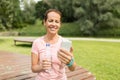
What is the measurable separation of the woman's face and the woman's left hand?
0.93 feet

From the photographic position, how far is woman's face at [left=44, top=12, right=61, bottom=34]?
2.20 metres

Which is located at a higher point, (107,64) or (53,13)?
(53,13)

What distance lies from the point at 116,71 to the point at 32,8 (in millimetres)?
35450

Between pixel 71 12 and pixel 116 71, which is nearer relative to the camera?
pixel 116 71

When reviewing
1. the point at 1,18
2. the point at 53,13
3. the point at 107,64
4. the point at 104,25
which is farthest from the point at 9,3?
the point at 53,13

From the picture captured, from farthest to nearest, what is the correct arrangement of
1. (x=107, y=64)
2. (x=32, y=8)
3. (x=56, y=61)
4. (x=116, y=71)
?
(x=32, y=8) < (x=107, y=64) < (x=116, y=71) < (x=56, y=61)

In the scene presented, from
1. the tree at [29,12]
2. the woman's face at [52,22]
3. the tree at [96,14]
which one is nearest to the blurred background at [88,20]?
the tree at [96,14]

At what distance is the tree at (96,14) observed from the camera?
89.1 ft

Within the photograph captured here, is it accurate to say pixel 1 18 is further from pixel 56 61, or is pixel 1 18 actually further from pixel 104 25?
pixel 56 61

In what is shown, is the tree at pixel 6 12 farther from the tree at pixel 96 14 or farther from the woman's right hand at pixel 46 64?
the woman's right hand at pixel 46 64

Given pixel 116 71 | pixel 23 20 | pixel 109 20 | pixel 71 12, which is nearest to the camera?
pixel 116 71

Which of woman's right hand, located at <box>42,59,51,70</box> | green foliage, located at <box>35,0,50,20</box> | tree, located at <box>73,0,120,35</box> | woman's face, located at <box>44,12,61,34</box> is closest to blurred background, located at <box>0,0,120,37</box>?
tree, located at <box>73,0,120,35</box>

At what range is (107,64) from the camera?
322 inches

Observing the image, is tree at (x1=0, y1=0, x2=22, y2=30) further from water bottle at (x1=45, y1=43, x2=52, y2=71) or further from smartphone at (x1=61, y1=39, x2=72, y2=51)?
smartphone at (x1=61, y1=39, x2=72, y2=51)
